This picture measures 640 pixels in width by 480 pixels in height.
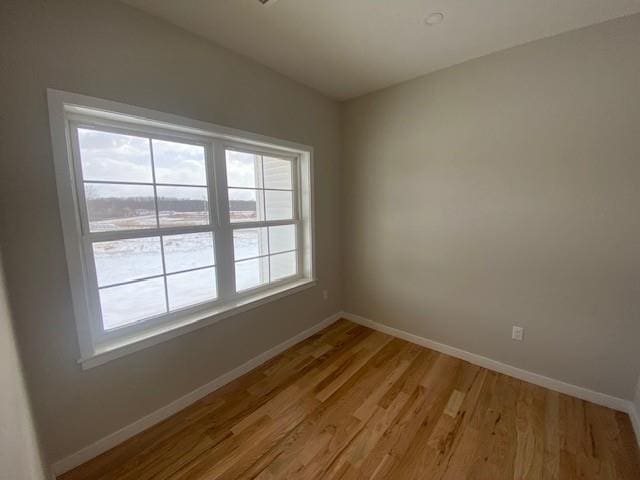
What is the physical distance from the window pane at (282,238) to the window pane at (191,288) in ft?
2.14

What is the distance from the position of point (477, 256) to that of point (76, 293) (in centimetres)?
279

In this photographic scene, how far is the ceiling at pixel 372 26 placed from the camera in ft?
4.92

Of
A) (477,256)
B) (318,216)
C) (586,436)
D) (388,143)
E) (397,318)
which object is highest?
(388,143)

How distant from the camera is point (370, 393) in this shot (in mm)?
1959

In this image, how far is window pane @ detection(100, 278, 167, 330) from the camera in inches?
61.9

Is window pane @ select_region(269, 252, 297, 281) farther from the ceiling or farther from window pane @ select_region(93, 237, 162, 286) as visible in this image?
the ceiling

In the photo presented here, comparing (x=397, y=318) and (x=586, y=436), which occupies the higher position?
(x=397, y=318)

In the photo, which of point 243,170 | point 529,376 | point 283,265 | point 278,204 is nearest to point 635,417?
point 529,376

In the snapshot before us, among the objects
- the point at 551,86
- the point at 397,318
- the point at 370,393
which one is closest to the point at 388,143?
the point at 551,86

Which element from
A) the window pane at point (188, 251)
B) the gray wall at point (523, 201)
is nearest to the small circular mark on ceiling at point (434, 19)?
the gray wall at point (523, 201)

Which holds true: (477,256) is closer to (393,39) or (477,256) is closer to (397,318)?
(397,318)

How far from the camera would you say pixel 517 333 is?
82.0 inches

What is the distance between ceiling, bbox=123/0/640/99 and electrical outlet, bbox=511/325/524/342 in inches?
84.5

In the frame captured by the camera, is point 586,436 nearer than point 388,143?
Yes
